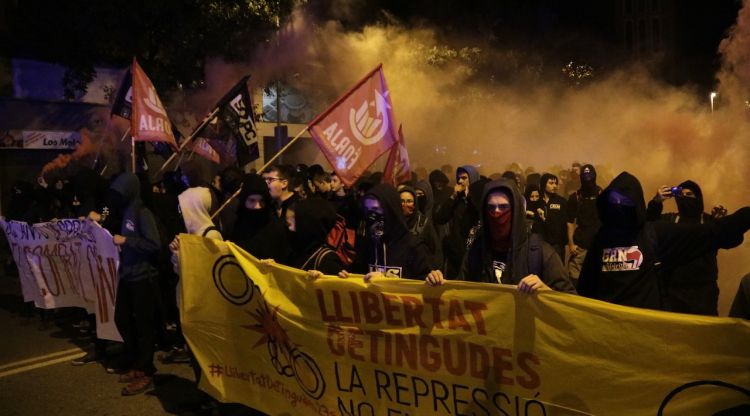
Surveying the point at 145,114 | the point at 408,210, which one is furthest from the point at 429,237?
the point at 145,114

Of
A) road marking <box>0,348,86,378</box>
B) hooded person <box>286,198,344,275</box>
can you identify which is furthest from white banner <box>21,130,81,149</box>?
hooded person <box>286,198,344,275</box>

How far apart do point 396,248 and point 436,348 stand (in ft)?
3.04

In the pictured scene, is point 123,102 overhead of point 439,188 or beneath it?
overhead

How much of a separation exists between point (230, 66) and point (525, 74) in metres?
12.8

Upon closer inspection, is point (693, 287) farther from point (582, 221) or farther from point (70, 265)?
point (70, 265)

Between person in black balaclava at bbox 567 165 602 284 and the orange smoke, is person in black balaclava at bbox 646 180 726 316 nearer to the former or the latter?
person in black balaclava at bbox 567 165 602 284

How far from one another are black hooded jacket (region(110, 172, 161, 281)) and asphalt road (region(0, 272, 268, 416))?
40.3 inches

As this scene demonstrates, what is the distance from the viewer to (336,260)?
4.16 m

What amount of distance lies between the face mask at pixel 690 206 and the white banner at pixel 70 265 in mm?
5036

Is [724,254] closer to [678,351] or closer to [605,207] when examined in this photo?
[605,207]

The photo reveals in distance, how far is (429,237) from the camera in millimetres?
6160

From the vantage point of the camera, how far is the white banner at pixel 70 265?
602 centimetres

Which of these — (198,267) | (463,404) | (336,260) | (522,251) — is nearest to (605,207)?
(522,251)

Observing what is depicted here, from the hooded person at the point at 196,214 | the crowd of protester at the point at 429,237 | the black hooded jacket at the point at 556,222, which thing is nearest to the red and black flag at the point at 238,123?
the crowd of protester at the point at 429,237
